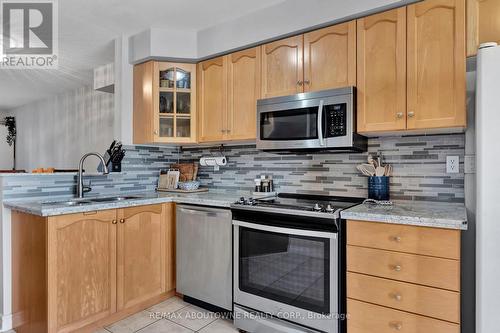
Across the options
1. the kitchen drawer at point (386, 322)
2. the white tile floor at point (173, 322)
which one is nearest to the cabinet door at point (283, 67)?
the kitchen drawer at point (386, 322)

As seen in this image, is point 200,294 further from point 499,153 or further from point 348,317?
point 499,153

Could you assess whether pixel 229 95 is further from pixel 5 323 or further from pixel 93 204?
pixel 5 323

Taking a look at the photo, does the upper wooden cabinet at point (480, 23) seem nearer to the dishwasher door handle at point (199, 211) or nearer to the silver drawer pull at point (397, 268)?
the silver drawer pull at point (397, 268)

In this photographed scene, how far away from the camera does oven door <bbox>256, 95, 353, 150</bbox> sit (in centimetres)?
198

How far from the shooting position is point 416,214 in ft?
5.28

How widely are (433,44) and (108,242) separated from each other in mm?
2430

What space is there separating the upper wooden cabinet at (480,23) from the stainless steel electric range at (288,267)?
1143 millimetres

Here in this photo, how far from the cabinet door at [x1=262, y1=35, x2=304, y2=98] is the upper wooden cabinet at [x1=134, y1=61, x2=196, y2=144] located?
30.3 inches

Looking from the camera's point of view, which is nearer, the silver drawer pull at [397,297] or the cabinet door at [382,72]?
the silver drawer pull at [397,297]

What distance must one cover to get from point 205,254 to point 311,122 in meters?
1.27

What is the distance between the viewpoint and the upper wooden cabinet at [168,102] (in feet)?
9.05

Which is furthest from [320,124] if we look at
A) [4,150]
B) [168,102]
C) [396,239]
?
[4,150]

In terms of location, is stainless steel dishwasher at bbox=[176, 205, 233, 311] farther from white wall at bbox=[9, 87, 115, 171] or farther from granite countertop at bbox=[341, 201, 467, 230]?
white wall at bbox=[9, 87, 115, 171]

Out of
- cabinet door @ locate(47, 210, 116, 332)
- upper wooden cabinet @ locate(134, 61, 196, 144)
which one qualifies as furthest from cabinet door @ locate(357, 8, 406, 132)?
cabinet door @ locate(47, 210, 116, 332)
